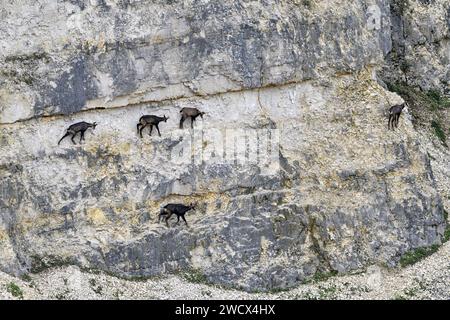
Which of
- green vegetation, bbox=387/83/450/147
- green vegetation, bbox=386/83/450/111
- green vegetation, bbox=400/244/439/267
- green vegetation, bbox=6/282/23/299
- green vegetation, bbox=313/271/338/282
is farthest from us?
green vegetation, bbox=386/83/450/111

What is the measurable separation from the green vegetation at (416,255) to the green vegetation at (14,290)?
1088 cm

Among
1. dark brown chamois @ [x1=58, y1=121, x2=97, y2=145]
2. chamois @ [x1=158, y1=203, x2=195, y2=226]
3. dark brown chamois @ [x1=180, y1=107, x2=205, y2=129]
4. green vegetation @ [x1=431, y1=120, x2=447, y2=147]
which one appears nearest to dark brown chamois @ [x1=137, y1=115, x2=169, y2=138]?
dark brown chamois @ [x1=180, y1=107, x2=205, y2=129]

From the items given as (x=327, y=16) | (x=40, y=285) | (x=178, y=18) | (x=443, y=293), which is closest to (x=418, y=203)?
(x=443, y=293)

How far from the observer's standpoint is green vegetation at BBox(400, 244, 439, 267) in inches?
1471

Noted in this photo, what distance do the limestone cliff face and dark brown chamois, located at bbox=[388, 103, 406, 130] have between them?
221 millimetres

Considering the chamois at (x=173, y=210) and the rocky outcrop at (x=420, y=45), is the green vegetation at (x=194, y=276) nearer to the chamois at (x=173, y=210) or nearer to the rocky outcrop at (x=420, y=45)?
the chamois at (x=173, y=210)

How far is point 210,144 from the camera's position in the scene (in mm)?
36531

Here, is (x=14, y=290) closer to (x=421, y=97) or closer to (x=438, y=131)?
(x=438, y=131)

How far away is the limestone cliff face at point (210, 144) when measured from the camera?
35.2 meters

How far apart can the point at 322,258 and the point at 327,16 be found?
6.80m

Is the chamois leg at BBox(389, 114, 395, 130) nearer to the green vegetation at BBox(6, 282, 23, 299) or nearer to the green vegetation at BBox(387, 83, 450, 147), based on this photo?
the green vegetation at BBox(387, 83, 450, 147)

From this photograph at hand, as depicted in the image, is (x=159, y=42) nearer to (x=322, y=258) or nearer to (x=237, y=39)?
(x=237, y=39)

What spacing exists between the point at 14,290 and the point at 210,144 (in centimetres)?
691

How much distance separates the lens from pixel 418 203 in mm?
37938
